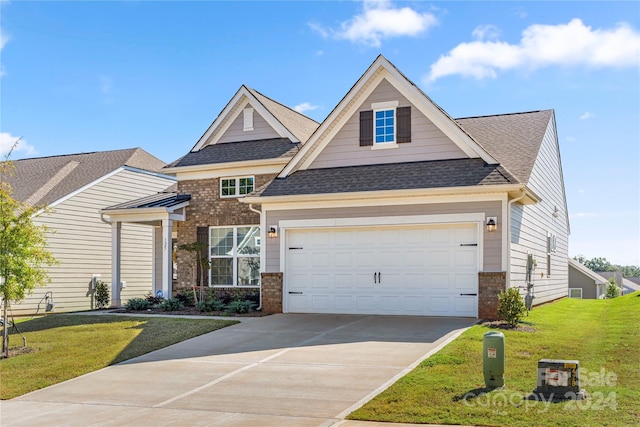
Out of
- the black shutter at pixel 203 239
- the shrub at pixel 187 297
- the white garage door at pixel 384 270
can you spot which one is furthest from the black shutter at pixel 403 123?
the shrub at pixel 187 297

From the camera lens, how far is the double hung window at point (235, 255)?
68.0 feet

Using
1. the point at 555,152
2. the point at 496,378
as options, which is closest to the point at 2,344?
the point at 496,378

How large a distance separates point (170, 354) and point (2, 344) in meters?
4.48

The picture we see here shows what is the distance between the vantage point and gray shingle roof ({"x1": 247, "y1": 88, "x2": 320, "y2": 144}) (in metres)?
21.8

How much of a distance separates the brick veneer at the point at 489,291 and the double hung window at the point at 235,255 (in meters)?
7.68

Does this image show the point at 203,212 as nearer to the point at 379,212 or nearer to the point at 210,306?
the point at 210,306

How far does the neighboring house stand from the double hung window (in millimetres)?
29382

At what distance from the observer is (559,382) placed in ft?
27.7

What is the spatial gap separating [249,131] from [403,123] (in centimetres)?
652

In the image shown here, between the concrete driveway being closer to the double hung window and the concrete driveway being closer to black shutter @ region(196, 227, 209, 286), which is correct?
the double hung window

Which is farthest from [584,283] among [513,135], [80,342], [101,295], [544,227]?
[80,342]

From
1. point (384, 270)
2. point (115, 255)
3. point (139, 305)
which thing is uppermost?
point (115, 255)

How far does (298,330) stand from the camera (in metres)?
15.0

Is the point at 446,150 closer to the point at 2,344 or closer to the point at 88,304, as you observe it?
the point at 2,344
